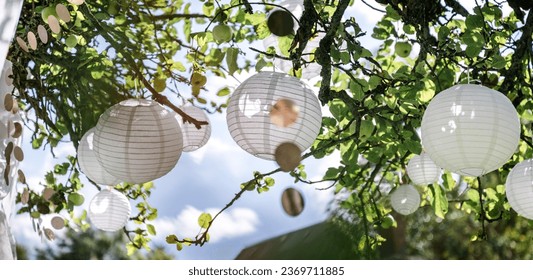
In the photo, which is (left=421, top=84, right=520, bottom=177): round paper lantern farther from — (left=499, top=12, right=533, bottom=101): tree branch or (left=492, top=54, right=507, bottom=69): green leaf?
(left=499, top=12, right=533, bottom=101): tree branch

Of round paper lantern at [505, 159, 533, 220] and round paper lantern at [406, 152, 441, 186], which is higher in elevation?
round paper lantern at [406, 152, 441, 186]

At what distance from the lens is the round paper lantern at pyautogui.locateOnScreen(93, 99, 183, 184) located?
1.25 metres

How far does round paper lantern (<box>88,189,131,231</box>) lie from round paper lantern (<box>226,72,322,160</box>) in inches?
39.2

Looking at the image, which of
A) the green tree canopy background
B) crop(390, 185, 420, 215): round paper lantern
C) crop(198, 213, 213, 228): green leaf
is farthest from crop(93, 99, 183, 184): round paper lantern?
crop(390, 185, 420, 215): round paper lantern

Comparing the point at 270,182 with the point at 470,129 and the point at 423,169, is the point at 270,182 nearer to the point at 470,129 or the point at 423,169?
the point at 423,169

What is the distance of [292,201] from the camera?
4.02 ft

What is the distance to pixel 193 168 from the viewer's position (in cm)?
586

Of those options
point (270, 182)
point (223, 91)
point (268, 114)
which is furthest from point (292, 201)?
point (270, 182)

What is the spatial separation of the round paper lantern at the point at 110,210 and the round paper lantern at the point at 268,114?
0.99 meters

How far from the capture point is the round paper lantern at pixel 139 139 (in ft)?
4.11

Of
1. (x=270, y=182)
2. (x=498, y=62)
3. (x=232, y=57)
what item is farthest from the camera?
(x=270, y=182)

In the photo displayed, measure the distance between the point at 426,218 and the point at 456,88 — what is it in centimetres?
773

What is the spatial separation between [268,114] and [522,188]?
2.79 ft

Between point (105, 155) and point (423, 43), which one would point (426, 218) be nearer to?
point (423, 43)
